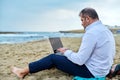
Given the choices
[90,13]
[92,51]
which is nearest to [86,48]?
[92,51]

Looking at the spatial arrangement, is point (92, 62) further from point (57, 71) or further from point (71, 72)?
point (57, 71)

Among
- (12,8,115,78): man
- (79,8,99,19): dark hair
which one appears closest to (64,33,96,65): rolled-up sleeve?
(12,8,115,78): man

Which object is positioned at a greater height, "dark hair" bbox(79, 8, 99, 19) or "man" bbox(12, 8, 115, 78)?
"dark hair" bbox(79, 8, 99, 19)

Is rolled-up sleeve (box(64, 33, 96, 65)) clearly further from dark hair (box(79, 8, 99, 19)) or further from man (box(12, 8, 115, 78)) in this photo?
dark hair (box(79, 8, 99, 19))

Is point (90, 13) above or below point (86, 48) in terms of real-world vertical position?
above

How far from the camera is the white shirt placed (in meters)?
4.48

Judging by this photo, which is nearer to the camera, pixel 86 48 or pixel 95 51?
pixel 86 48

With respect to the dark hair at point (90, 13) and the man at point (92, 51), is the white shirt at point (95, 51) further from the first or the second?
the dark hair at point (90, 13)

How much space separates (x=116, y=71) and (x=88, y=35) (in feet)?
4.17

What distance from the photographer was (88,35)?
4.46m

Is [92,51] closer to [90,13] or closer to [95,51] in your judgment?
[95,51]

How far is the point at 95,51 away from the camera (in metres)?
4.59

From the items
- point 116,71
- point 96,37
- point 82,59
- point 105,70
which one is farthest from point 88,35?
point 116,71

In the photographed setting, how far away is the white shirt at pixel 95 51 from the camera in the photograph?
176 inches
